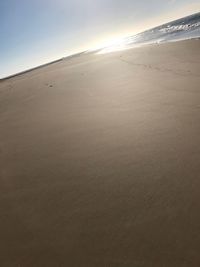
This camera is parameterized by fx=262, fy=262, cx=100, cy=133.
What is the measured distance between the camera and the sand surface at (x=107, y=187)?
71.2 inches

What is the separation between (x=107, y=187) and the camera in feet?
8.04

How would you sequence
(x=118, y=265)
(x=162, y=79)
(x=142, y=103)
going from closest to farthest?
(x=118, y=265), (x=142, y=103), (x=162, y=79)

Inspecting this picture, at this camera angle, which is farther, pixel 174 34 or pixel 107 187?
pixel 174 34

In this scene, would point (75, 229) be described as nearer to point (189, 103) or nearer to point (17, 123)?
point (189, 103)

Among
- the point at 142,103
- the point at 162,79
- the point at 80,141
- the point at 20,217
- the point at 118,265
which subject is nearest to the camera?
the point at 118,265

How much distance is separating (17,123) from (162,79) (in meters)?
3.23

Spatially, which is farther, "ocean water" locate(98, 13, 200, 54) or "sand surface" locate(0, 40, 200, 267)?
"ocean water" locate(98, 13, 200, 54)

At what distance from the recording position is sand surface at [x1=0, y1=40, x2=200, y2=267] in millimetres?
1809

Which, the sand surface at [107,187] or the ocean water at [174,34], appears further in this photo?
the ocean water at [174,34]

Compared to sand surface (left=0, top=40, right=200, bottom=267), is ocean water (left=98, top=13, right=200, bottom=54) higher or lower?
higher

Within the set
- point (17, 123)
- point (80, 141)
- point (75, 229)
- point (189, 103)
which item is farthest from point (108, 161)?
point (17, 123)

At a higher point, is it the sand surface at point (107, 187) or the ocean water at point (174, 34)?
the ocean water at point (174, 34)

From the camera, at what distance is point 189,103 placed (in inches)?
154

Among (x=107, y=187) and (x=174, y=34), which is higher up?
(x=174, y=34)
